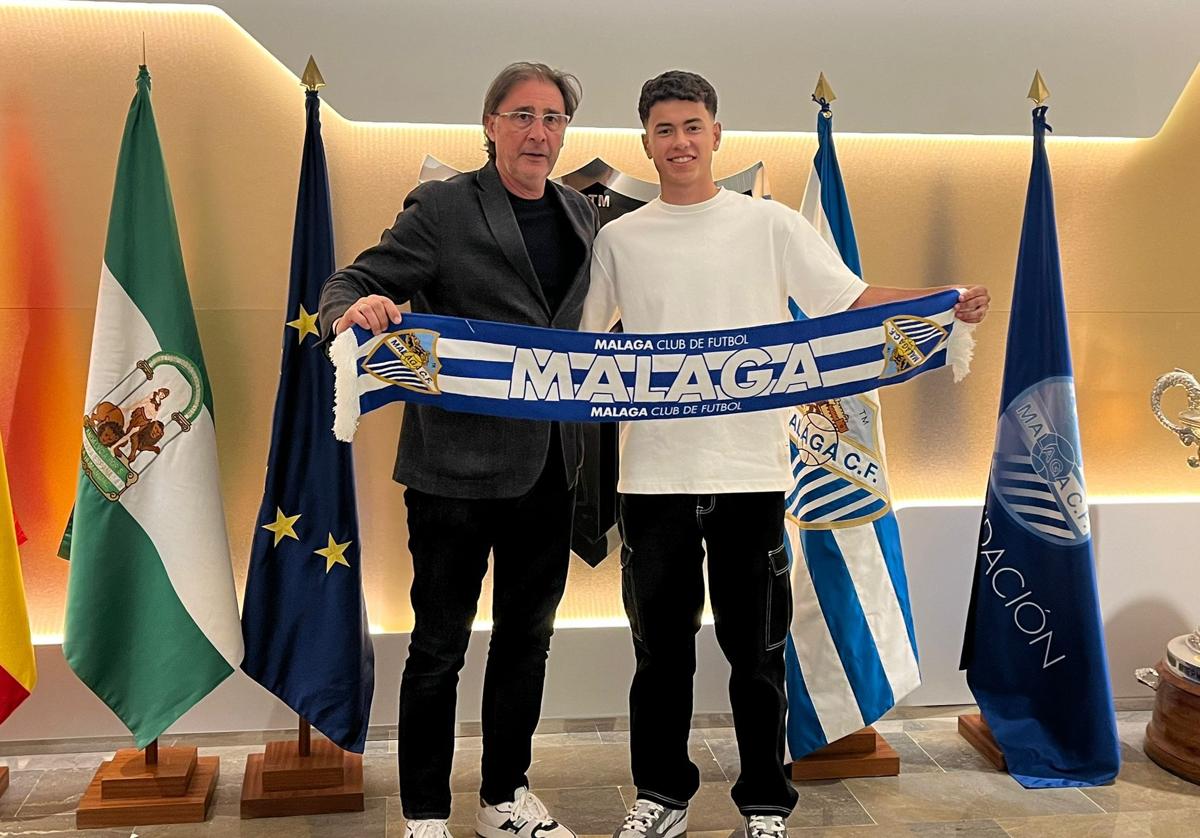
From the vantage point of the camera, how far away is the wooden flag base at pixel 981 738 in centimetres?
317

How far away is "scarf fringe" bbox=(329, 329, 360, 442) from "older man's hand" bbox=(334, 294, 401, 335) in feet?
0.07

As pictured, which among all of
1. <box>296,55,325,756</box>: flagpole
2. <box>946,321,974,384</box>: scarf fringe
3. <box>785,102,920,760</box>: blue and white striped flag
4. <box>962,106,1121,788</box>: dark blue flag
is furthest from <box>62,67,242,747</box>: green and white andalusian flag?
<box>962,106,1121,788</box>: dark blue flag

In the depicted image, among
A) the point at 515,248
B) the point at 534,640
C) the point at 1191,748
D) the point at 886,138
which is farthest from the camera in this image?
the point at 886,138

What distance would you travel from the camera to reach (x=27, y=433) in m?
3.19

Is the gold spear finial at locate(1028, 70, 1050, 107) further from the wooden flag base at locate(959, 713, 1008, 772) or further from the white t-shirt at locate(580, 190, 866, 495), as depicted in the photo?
the wooden flag base at locate(959, 713, 1008, 772)

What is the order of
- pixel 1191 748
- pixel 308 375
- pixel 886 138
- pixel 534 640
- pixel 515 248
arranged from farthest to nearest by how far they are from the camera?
1. pixel 886 138
2. pixel 1191 748
3. pixel 308 375
4. pixel 534 640
5. pixel 515 248

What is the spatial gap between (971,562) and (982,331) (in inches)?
29.8

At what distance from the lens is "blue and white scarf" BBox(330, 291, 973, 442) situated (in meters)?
2.30

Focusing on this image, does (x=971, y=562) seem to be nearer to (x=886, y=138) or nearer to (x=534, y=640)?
(x=886, y=138)

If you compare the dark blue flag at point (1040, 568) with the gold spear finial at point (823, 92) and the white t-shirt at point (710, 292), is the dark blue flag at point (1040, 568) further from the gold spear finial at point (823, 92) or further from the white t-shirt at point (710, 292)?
the white t-shirt at point (710, 292)

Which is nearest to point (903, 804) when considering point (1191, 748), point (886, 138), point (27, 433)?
point (1191, 748)

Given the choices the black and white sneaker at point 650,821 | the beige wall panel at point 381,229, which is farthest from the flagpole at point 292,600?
the black and white sneaker at point 650,821

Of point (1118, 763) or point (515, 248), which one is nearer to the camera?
point (515, 248)

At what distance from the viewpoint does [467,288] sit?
2.40 m
